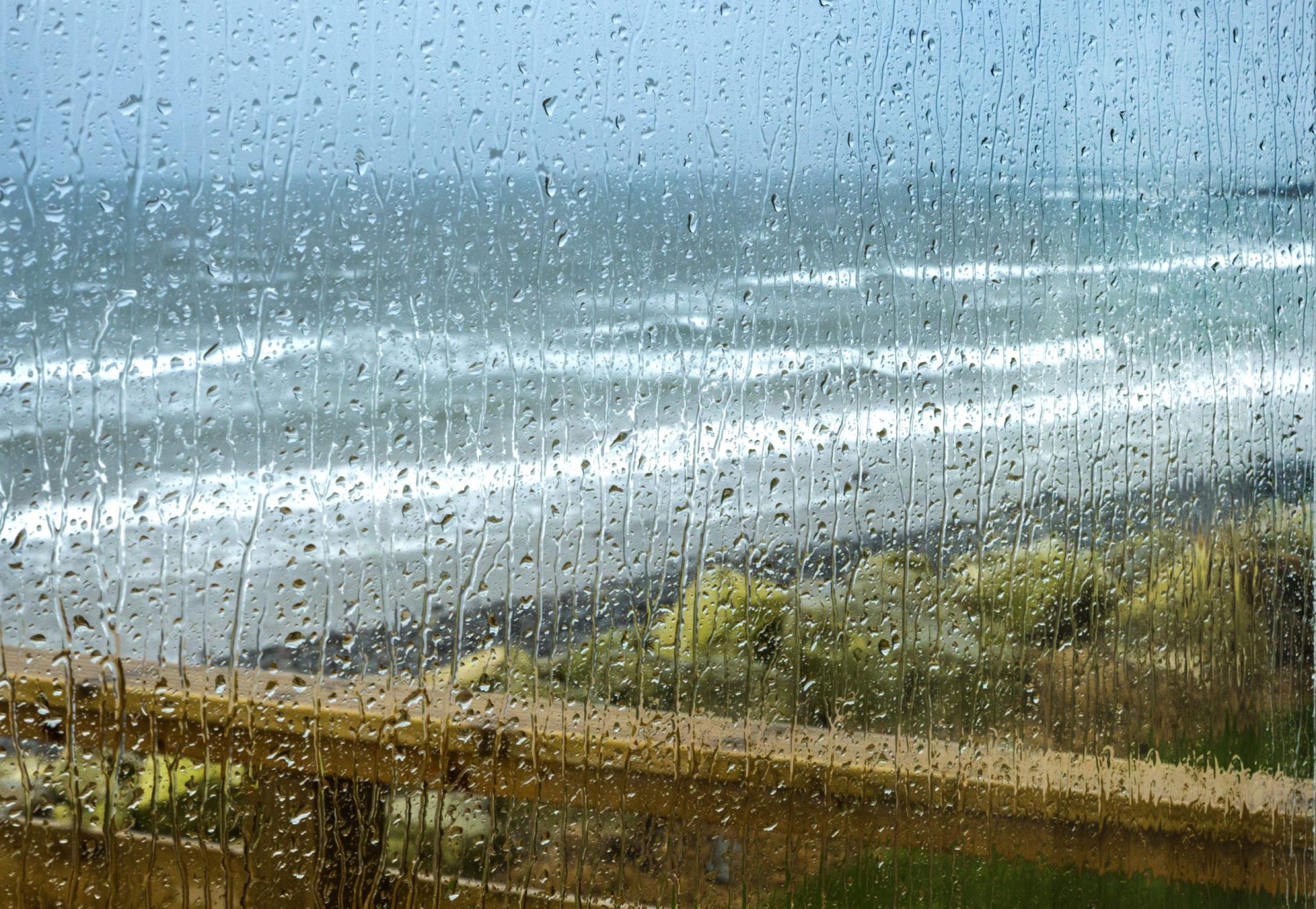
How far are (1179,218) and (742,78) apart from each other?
0.63 m

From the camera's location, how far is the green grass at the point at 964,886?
1.09 m

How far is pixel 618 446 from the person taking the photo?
3.15 feet

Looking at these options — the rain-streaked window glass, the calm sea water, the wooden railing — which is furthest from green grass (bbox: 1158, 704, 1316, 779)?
the calm sea water

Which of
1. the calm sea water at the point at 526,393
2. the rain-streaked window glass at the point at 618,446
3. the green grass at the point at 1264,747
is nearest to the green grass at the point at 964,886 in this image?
the rain-streaked window glass at the point at 618,446

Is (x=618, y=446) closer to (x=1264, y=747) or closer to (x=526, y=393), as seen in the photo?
(x=526, y=393)

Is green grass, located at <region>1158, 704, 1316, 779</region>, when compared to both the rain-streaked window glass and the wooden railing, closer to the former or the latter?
the rain-streaked window glass

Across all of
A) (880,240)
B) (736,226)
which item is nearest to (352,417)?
(736,226)

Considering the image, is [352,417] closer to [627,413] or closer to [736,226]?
[627,413]

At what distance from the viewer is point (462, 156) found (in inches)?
35.1

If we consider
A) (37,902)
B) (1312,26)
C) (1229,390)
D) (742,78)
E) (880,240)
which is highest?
(1312,26)

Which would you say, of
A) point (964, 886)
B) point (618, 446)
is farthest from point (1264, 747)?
point (618, 446)

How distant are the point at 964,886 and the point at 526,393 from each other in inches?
27.4

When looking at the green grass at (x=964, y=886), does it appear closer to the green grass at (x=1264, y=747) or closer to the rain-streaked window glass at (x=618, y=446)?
the rain-streaked window glass at (x=618, y=446)

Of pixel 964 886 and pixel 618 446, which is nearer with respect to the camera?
pixel 618 446
